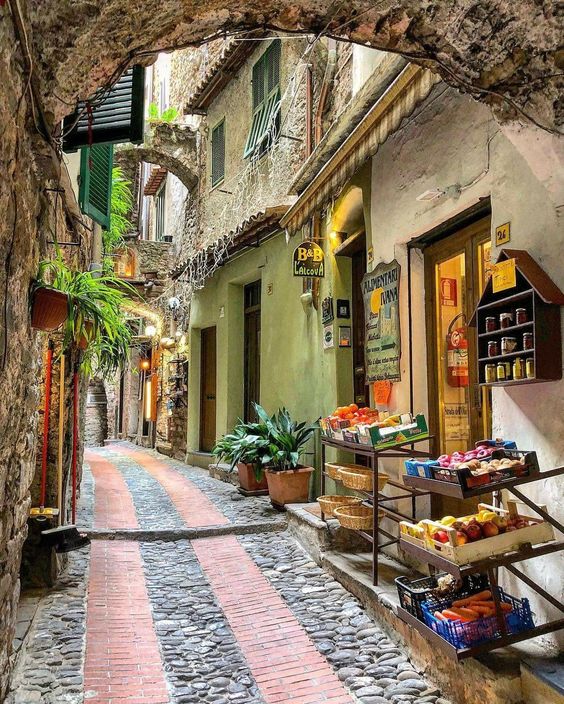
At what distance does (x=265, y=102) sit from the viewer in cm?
923

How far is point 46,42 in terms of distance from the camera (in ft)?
7.63

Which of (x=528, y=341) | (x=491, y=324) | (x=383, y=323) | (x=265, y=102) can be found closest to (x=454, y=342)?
(x=383, y=323)

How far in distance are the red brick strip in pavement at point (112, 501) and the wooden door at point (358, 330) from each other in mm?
2926

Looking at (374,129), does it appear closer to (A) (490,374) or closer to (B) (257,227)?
(A) (490,374)

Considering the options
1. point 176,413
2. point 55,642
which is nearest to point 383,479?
point 55,642

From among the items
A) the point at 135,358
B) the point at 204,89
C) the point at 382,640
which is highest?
the point at 204,89

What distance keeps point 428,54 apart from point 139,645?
150 inches

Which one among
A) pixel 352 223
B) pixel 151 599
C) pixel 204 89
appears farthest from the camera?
pixel 204 89

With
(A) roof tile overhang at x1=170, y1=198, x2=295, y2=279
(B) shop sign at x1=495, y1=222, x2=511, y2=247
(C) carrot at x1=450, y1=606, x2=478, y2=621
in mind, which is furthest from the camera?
(A) roof tile overhang at x1=170, y1=198, x2=295, y2=279

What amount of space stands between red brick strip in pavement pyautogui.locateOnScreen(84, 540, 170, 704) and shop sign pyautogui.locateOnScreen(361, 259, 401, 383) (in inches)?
109

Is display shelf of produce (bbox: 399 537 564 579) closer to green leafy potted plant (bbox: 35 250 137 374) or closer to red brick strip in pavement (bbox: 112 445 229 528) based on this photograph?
green leafy potted plant (bbox: 35 250 137 374)

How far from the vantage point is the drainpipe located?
23.5 feet

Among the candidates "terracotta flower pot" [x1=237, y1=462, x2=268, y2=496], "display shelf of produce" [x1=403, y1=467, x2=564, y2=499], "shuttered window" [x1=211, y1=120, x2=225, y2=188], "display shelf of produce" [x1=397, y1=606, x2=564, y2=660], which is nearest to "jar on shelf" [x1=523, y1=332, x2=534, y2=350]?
"display shelf of produce" [x1=403, y1=467, x2=564, y2=499]

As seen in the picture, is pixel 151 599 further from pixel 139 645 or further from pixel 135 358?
pixel 135 358
